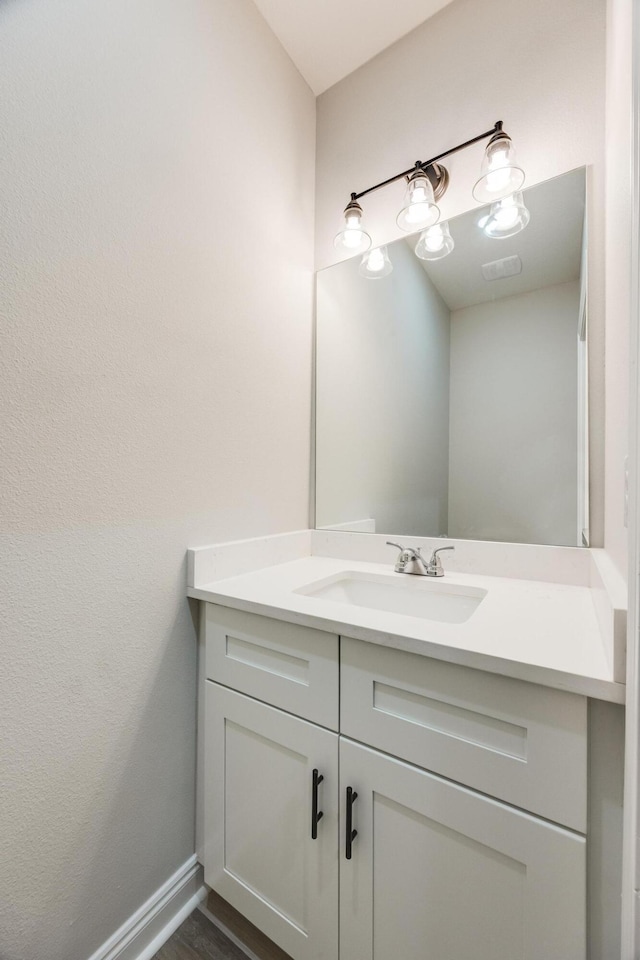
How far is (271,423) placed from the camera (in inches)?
53.6

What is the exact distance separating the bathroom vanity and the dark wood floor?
0.37 ft

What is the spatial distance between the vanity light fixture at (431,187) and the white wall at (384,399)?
0.09 m

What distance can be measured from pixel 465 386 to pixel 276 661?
993mm

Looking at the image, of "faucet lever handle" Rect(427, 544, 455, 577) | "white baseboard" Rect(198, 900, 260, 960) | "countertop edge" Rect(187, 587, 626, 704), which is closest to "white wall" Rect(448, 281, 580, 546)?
"faucet lever handle" Rect(427, 544, 455, 577)

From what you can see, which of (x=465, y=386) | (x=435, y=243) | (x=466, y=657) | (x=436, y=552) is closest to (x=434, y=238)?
(x=435, y=243)

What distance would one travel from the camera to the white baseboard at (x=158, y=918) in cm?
88

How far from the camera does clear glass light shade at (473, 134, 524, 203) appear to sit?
3.59 feet

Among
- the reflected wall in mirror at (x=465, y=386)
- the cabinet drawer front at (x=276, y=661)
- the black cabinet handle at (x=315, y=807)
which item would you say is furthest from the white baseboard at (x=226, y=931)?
the reflected wall in mirror at (x=465, y=386)

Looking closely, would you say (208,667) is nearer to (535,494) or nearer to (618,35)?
(535,494)

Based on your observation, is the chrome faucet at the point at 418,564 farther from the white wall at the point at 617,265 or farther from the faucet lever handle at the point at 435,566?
the white wall at the point at 617,265

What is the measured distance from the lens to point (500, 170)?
1110 millimetres

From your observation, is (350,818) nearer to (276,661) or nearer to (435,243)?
(276,661)

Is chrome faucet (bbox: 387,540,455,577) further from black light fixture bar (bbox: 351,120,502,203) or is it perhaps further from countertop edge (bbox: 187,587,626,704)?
→ black light fixture bar (bbox: 351,120,502,203)

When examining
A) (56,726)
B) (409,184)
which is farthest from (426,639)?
(409,184)
